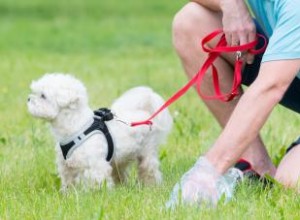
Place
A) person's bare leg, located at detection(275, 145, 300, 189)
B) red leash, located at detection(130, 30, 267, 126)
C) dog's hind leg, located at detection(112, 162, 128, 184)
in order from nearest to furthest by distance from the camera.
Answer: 1. person's bare leg, located at detection(275, 145, 300, 189)
2. red leash, located at detection(130, 30, 267, 126)
3. dog's hind leg, located at detection(112, 162, 128, 184)

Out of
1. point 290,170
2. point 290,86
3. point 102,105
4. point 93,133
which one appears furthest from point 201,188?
point 102,105

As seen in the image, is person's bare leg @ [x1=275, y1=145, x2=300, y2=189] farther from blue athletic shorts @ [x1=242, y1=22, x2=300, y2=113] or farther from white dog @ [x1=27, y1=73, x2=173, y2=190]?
white dog @ [x1=27, y1=73, x2=173, y2=190]

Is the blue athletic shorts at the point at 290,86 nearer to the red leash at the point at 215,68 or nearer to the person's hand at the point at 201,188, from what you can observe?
the red leash at the point at 215,68

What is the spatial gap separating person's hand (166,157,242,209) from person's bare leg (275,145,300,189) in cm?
43

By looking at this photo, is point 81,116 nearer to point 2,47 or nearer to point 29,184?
point 29,184

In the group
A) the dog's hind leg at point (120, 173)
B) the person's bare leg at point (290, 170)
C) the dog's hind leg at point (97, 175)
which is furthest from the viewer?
the dog's hind leg at point (120, 173)

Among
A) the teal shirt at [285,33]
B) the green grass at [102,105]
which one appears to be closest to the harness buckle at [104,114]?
the green grass at [102,105]

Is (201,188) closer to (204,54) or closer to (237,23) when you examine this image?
(237,23)

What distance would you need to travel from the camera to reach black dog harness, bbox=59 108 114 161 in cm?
496

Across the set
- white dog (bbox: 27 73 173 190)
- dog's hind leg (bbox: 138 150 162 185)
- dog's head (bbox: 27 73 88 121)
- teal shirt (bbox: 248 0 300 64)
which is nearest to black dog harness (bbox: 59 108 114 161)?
white dog (bbox: 27 73 173 190)

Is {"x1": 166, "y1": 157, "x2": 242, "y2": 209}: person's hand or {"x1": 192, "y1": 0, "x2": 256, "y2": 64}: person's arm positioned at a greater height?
{"x1": 192, "y1": 0, "x2": 256, "y2": 64}: person's arm

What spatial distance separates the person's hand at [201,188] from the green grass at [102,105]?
0.07 m

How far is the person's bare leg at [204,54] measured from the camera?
5.07 metres

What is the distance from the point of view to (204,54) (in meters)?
5.12
